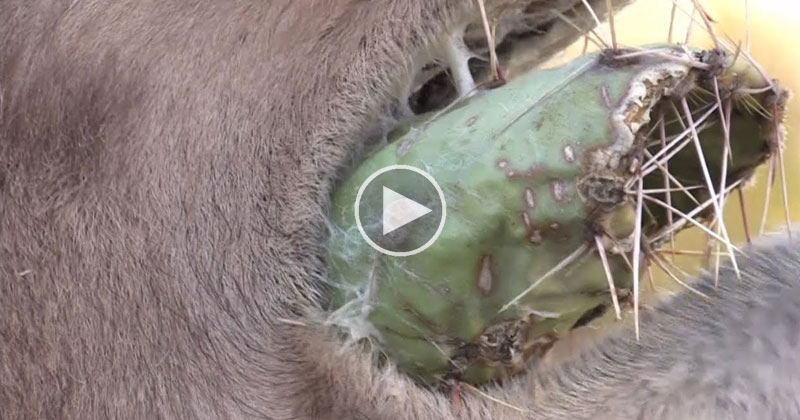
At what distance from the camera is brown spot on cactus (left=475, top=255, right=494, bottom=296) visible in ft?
2.67

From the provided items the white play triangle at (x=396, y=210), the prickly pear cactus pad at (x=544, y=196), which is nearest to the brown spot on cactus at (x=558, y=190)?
the prickly pear cactus pad at (x=544, y=196)

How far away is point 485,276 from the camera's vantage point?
32.1 inches

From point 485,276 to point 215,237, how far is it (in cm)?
27

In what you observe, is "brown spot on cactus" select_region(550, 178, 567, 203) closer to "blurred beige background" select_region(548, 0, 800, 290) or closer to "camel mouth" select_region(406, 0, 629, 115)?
"camel mouth" select_region(406, 0, 629, 115)

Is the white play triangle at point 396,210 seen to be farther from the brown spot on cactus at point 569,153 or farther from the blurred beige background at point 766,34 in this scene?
the blurred beige background at point 766,34

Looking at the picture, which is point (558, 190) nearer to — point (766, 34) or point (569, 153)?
point (569, 153)

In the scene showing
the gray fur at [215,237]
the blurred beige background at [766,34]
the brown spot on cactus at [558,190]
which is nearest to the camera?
the brown spot on cactus at [558,190]

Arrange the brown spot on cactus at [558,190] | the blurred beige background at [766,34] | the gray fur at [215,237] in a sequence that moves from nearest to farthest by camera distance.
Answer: the brown spot on cactus at [558,190]
the gray fur at [215,237]
the blurred beige background at [766,34]

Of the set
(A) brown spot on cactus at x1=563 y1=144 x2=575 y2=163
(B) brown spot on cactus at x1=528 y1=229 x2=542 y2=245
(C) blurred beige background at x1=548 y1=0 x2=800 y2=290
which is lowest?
(C) blurred beige background at x1=548 y1=0 x2=800 y2=290

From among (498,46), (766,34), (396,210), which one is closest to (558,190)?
(396,210)

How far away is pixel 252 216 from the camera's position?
901 mm

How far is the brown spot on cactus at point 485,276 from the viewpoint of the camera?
81 cm

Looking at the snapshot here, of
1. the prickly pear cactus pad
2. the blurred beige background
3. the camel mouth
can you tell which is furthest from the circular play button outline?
the blurred beige background

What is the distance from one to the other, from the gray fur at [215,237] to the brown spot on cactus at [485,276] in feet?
0.40
